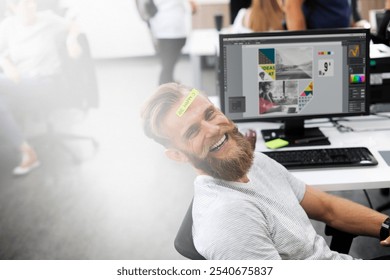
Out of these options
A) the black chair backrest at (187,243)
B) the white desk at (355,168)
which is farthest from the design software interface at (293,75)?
the black chair backrest at (187,243)

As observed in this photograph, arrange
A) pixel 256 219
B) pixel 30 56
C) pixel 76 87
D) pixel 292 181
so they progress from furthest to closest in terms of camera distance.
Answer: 1. pixel 76 87
2. pixel 30 56
3. pixel 292 181
4. pixel 256 219

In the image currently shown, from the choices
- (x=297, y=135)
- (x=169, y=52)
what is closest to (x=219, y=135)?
(x=297, y=135)

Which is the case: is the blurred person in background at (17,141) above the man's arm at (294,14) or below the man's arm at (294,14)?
below

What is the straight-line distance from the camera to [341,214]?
140 centimetres

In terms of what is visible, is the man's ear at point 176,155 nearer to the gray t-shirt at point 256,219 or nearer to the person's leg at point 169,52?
the gray t-shirt at point 256,219

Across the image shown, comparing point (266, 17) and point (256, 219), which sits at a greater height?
point (266, 17)

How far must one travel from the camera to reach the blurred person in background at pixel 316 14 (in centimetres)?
216

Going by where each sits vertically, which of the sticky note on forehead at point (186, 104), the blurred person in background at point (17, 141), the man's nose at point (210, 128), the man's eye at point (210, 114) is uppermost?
the sticky note on forehead at point (186, 104)

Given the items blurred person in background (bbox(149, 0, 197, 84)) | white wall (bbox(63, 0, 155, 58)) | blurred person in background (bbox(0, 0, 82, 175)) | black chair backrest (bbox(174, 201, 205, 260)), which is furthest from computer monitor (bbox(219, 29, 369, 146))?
white wall (bbox(63, 0, 155, 58))

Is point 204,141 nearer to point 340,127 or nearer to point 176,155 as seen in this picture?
point 176,155

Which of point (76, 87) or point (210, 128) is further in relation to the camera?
point (76, 87)

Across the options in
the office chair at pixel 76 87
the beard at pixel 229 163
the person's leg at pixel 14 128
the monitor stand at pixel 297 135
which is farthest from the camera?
the office chair at pixel 76 87

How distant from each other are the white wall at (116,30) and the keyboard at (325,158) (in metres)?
2.53

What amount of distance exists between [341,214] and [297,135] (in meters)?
0.45
